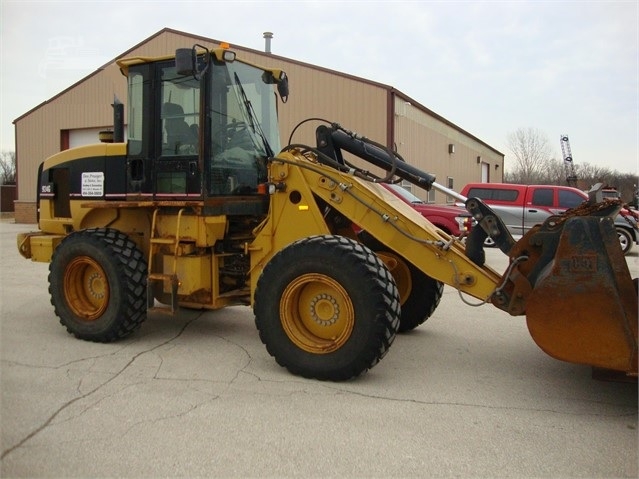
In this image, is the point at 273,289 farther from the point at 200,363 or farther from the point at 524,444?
the point at 524,444

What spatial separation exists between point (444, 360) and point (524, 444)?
175cm

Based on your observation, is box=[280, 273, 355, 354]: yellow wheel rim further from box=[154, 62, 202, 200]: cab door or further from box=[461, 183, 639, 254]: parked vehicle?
box=[461, 183, 639, 254]: parked vehicle

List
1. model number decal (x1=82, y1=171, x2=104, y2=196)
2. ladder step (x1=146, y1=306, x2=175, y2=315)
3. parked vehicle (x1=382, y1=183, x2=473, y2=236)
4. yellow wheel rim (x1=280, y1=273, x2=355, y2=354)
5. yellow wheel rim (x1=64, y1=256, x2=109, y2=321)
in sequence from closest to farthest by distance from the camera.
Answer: yellow wheel rim (x1=280, y1=273, x2=355, y2=354), ladder step (x1=146, y1=306, x2=175, y2=315), yellow wheel rim (x1=64, y1=256, x2=109, y2=321), model number decal (x1=82, y1=171, x2=104, y2=196), parked vehicle (x1=382, y1=183, x2=473, y2=236)

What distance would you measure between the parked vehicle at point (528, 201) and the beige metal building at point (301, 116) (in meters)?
4.03

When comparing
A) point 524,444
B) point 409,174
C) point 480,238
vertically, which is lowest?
point 524,444

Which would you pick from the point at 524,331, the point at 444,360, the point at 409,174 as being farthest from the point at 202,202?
the point at 524,331

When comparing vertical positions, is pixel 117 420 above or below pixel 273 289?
below

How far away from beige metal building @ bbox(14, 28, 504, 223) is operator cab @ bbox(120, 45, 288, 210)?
922 centimetres

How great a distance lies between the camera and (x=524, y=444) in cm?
344

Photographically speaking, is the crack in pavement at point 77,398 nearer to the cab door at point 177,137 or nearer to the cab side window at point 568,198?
the cab door at point 177,137

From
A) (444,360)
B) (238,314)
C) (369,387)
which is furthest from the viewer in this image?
(238,314)

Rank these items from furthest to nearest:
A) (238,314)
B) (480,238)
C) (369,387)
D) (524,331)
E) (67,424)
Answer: (238,314), (524,331), (480,238), (369,387), (67,424)

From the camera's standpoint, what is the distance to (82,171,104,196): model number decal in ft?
19.6

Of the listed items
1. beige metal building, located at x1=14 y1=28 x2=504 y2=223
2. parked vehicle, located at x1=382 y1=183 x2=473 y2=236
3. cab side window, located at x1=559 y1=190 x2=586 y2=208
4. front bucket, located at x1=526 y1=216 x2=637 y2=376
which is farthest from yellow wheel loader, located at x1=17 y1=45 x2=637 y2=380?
cab side window, located at x1=559 y1=190 x2=586 y2=208
